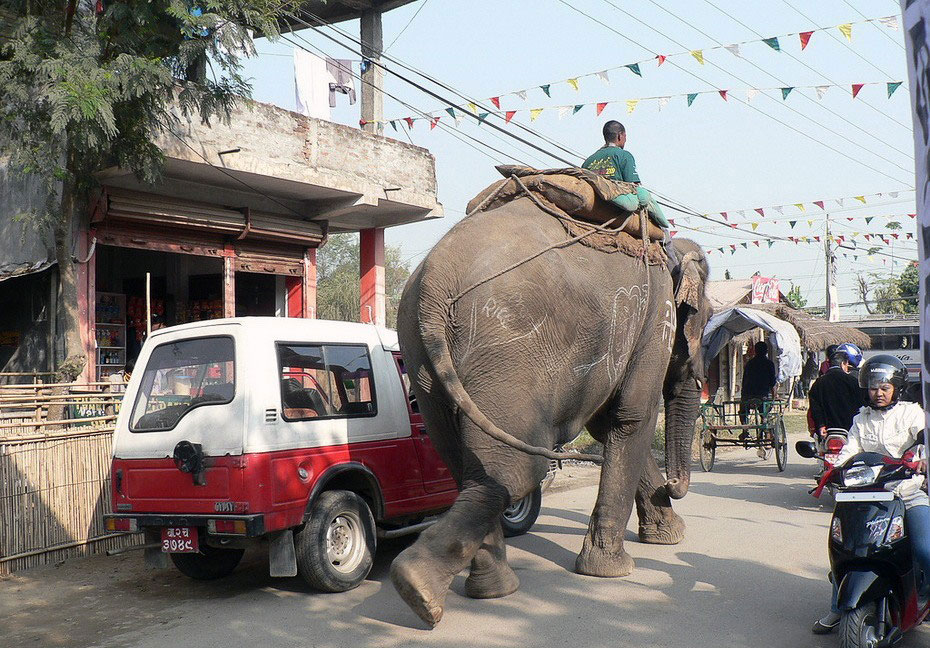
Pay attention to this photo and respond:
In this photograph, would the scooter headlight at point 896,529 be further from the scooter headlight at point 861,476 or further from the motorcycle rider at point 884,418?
the motorcycle rider at point 884,418

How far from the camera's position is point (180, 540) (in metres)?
6.13

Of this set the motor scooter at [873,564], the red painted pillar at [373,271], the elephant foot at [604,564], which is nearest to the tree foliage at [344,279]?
the red painted pillar at [373,271]

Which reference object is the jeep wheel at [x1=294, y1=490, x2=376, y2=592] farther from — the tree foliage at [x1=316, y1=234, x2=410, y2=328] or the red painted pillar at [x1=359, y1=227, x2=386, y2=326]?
the tree foliage at [x1=316, y1=234, x2=410, y2=328]

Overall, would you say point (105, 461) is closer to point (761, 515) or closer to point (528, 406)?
point (528, 406)

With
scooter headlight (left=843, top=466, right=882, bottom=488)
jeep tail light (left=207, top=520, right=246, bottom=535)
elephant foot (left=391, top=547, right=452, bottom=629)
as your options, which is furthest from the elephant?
scooter headlight (left=843, top=466, right=882, bottom=488)

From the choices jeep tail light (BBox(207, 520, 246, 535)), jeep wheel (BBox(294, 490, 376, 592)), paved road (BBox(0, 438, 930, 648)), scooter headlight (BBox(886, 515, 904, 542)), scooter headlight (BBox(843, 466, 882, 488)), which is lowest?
paved road (BBox(0, 438, 930, 648))

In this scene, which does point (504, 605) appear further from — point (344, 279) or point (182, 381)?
point (344, 279)

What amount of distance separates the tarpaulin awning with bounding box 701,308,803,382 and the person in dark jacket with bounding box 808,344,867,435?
4.34 m

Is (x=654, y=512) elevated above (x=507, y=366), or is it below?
below

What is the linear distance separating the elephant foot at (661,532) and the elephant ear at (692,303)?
4.50 ft

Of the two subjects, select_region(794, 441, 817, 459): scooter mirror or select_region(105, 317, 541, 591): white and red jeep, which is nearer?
select_region(794, 441, 817, 459): scooter mirror

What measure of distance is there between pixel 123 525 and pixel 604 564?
3.50 meters

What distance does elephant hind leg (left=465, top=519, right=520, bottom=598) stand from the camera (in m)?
5.93

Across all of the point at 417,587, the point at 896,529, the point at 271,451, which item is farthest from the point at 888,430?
the point at 271,451
